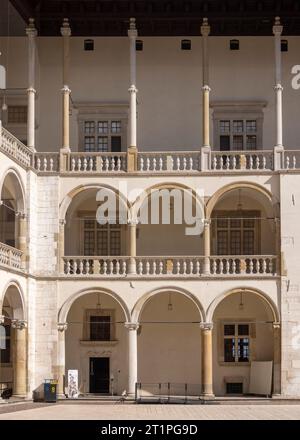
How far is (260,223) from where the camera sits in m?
40.1

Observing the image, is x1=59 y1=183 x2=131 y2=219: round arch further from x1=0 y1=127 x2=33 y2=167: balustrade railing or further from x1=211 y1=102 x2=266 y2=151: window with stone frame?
x1=211 y1=102 x2=266 y2=151: window with stone frame

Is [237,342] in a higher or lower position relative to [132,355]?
higher

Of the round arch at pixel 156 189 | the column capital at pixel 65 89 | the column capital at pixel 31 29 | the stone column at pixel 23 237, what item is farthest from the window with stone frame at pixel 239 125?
the stone column at pixel 23 237

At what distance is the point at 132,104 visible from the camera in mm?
38594

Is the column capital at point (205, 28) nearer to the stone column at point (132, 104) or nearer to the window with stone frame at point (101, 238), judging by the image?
the stone column at point (132, 104)

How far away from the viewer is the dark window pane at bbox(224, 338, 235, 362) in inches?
1574

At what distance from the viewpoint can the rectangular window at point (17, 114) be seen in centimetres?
4022

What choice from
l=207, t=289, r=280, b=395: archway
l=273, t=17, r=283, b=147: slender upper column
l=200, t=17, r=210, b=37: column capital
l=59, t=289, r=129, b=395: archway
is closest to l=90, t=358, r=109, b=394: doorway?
l=59, t=289, r=129, b=395: archway

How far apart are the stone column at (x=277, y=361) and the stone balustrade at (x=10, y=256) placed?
8.31m

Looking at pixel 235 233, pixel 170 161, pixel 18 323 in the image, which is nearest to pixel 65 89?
pixel 170 161

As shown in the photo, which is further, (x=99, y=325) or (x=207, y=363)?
(x=99, y=325)

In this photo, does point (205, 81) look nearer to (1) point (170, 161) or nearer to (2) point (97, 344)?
(1) point (170, 161)

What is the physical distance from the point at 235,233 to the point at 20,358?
8.72 metres

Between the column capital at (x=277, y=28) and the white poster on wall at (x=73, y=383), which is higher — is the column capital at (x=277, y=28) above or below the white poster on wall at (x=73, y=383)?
above
